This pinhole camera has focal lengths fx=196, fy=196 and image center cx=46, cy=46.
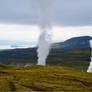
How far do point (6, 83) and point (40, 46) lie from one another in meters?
105

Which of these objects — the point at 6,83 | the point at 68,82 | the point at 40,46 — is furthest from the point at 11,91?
the point at 40,46

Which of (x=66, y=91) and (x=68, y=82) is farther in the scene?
(x=68, y=82)

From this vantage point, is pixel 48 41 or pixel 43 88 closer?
pixel 43 88

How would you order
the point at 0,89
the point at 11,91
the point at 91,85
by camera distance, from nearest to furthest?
1. the point at 11,91
2. the point at 0,89
3. the point at 91,85

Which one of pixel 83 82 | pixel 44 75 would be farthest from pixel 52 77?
pixel 83 82

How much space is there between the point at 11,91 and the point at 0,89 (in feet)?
26.8

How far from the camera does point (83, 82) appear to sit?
102812mm

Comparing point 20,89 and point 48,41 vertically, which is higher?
point 48,41

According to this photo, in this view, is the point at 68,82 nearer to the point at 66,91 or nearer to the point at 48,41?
the point at 66,91

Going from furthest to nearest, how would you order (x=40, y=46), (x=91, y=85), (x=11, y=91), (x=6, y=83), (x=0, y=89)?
(x=40, y=46) → (x=91, y=85) → (x=6, y=83) → (x=0, y=89) → (x=11, y=91)

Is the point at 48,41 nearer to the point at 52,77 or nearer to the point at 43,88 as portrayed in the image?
the point at 52,77

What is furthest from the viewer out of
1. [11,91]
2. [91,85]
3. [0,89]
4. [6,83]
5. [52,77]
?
[52,77]

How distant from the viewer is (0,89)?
275ft

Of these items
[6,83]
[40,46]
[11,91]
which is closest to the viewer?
[11,91]
